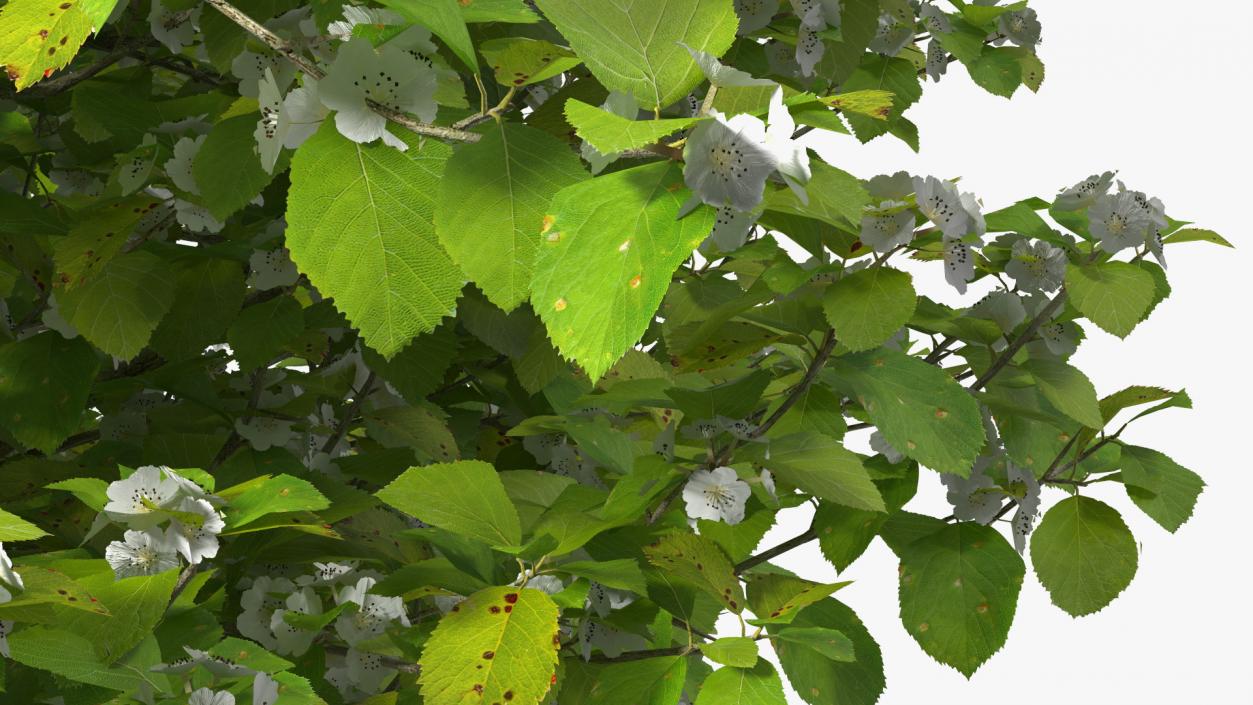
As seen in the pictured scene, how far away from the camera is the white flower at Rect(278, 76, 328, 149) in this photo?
2.34 feet

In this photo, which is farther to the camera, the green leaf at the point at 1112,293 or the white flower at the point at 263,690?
the green leaf at the point at 1112,293

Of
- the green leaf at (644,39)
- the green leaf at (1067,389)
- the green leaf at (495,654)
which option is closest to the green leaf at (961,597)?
the green leaf at (1067,389)

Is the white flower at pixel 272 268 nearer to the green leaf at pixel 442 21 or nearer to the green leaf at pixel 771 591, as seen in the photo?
the green leaf at pixel 771 591

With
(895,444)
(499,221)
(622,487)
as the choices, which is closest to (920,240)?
(895,444)

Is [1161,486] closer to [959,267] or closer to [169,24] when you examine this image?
[959,267]

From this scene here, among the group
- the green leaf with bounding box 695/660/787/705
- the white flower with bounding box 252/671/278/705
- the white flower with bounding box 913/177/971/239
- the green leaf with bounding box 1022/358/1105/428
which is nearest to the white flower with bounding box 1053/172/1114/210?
the green leaf with bounding box 1022/358/1105/428

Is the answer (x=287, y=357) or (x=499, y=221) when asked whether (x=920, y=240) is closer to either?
(x=499, y=221)

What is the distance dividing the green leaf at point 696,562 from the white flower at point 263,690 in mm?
346

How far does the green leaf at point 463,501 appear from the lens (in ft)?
3.33

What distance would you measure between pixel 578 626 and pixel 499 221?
0.64 metres

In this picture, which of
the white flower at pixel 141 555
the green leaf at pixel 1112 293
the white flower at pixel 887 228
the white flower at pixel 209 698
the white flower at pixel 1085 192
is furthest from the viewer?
the white flower at pixel 1085 192

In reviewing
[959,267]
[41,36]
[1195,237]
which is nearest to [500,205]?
[41,36]

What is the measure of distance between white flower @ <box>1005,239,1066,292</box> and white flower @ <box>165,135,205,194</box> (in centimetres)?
85

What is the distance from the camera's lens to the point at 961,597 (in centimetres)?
136
